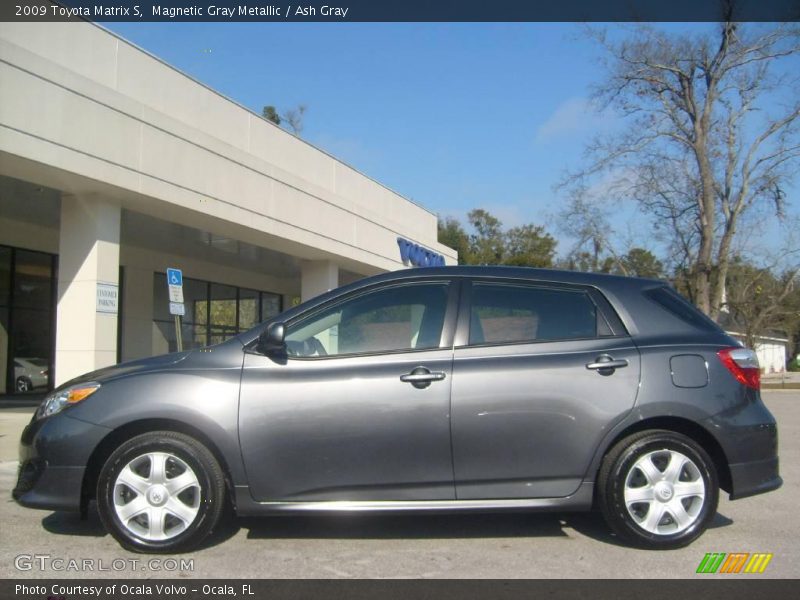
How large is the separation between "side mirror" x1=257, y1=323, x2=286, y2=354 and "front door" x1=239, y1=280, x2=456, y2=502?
0.23 ft

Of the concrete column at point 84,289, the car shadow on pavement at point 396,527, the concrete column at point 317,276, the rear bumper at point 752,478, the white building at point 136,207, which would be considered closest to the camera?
the rear bumper at point 752,478

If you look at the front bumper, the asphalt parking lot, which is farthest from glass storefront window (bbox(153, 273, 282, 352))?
the front bumper

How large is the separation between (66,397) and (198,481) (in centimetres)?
103

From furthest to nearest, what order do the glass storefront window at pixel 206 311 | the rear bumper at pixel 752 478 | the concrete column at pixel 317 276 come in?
the glass storefront window at pixel 206 311 < the concrete column at pixel 317 276 < the rear bumper at pixel 752 478

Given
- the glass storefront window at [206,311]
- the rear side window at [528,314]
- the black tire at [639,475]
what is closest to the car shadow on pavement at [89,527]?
the rear side window at [528,314]

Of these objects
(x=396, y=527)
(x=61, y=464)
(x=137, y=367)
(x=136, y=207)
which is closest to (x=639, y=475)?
(x=396, y=527)

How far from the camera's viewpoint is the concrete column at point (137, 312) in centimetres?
2045

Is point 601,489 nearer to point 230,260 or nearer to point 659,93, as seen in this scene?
point 230,260

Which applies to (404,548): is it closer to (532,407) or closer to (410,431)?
(410,431)

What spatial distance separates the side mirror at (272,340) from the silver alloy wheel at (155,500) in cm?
84

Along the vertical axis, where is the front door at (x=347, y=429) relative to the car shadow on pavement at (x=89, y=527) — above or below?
above

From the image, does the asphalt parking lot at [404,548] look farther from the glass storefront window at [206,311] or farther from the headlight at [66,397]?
the glass storefront window at [206,311]

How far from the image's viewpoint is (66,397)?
15.4 ft

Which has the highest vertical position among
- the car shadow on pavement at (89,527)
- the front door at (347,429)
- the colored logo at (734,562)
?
the front door at (347,429)
